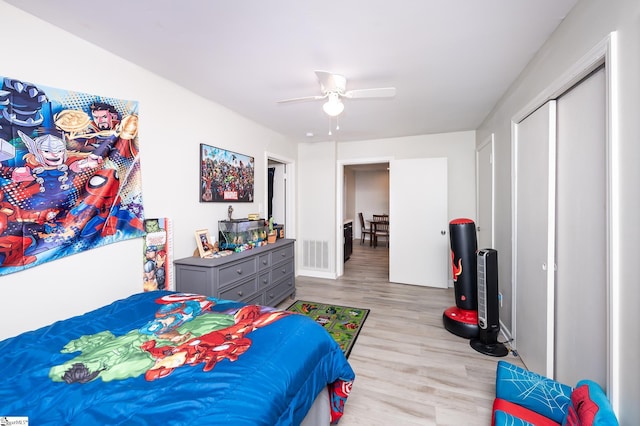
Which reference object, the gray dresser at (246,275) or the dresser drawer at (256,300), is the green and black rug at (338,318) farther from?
the dresser drawer at (256,300)

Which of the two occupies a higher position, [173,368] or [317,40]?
[317,40]

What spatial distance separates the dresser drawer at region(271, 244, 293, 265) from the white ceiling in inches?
69.7

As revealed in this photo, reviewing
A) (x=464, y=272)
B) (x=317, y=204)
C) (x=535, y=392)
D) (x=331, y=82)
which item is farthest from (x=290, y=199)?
(x=535, y=392)

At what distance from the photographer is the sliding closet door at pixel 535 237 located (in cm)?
174

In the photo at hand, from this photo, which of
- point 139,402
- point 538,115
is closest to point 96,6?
point 139,402

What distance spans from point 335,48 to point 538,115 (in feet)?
5.12

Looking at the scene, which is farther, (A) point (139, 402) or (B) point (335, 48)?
(B) point (335, 48)

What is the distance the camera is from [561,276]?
A: 1686mm

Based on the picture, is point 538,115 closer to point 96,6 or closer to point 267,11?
point 267,11

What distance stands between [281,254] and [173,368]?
2.31 meters

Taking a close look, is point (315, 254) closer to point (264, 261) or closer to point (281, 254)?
point (281, 254)

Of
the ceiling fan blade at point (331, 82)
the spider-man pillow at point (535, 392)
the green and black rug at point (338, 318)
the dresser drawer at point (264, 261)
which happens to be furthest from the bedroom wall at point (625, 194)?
the dresser drawer at point (264, 261)

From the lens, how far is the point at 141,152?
2.06 meters

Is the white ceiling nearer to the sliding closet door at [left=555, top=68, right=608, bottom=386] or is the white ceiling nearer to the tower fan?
the sliding closet door at [left=555, top=68, right=608, bottom=386]
